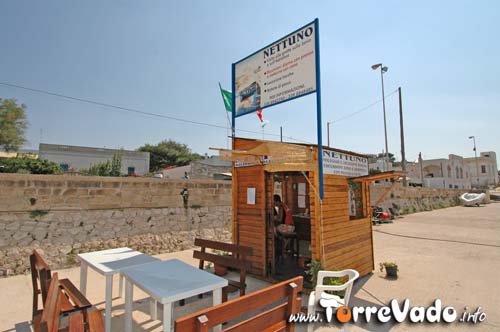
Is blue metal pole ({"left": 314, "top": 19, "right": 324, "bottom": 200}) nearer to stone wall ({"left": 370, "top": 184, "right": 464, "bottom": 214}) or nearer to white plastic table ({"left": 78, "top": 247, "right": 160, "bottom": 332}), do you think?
white plastic table ({"left": 78, "top": 247, "right": 160, "bottom": 332})

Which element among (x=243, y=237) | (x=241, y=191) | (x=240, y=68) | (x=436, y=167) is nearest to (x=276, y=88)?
(x=240, y=68)

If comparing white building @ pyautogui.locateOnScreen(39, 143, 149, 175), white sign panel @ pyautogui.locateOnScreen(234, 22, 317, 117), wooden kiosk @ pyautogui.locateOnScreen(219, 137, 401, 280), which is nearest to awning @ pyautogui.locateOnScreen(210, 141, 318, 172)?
wooden kiosk @ pyautogui.locateOnScreen(219, 137, 401, 280)

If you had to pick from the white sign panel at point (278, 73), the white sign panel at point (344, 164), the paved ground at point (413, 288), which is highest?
the white sign panel at point (278, 73)

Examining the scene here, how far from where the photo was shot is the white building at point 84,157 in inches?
1053

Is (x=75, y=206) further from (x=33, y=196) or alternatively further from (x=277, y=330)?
(x=277, y=330)

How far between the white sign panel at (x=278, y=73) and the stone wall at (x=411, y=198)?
603 inches

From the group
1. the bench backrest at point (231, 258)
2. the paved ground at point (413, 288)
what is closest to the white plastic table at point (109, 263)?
the paved ground at point (413, 288)

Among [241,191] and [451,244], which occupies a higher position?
[241,191]

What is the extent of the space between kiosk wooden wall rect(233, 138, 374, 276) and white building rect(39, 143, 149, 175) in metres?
25.2

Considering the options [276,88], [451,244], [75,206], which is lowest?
[451,244]

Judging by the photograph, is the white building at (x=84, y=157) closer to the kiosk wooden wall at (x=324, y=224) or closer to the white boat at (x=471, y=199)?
the kiosk wooden wall at (x=324, y=224)

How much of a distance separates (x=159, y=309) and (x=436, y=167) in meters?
55.7

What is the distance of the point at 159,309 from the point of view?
3947 mm

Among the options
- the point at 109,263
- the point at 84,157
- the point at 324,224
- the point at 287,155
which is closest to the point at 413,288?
the point at 324,224
